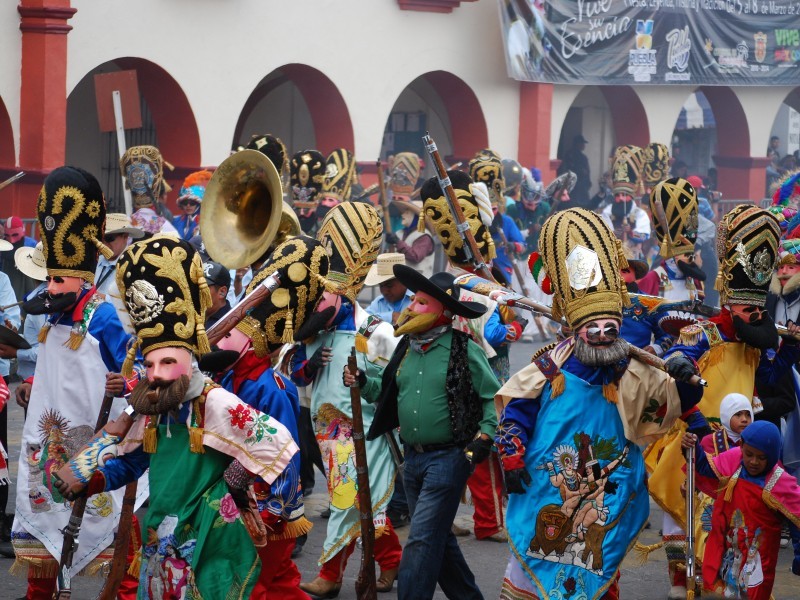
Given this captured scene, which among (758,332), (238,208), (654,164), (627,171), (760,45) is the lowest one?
(758,332)

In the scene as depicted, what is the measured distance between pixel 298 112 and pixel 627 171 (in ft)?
19.6

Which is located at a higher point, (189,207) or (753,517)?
(189,207)

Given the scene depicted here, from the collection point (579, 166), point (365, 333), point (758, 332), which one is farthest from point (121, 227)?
point (579, 166)

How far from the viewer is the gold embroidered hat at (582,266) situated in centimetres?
629

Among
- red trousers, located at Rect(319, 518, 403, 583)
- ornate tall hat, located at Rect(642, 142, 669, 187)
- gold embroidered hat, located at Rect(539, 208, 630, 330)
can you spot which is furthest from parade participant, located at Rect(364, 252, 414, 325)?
ornate tall hat, located at Rect(642, 142, 669, 187)

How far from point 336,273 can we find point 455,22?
1525cm

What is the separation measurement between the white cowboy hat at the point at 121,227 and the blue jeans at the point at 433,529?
3032 mm

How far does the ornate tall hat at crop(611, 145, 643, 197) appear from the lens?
20094 mm

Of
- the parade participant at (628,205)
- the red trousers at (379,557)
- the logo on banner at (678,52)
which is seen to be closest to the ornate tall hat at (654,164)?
the parade participant at (628,205)

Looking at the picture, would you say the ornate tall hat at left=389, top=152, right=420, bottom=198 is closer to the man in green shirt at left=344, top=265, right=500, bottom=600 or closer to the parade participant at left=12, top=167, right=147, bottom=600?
the parade participant at left=12, top=167, right=147, bottom=600

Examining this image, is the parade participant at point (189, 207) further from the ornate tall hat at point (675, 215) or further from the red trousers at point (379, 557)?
the red trousers at point (379, 557)

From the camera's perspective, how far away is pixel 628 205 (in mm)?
19750

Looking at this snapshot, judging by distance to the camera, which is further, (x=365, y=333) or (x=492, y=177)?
(x=492, y=177)

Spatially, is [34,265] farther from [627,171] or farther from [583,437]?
[627,171]
